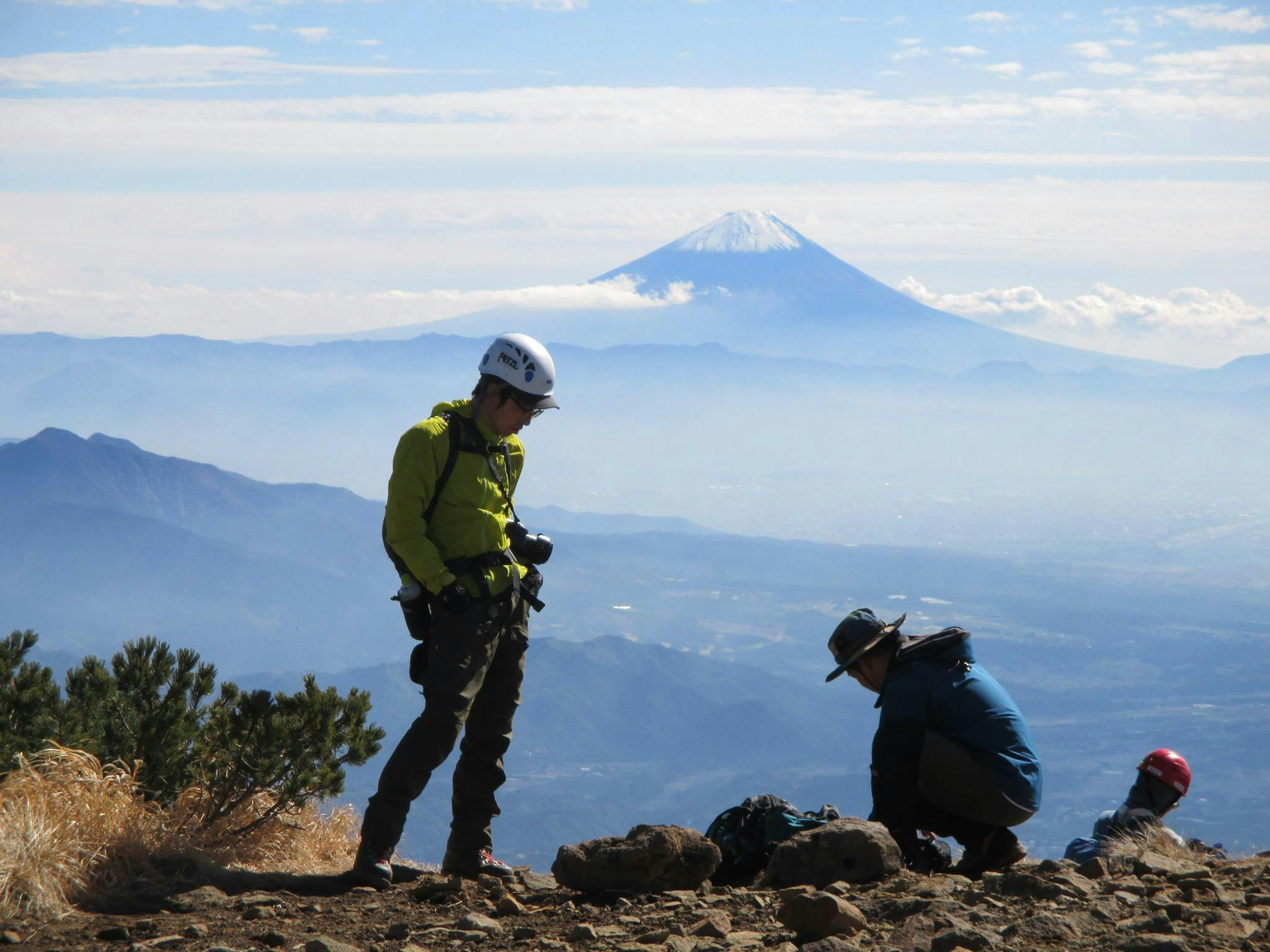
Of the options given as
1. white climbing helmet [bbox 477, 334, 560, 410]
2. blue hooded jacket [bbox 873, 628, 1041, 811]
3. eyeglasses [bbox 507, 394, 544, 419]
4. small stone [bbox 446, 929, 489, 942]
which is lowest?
small stone [bbox 446, 929, 489, 942]

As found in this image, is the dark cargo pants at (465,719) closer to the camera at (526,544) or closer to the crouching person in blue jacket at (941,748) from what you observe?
the camera at (526,544)

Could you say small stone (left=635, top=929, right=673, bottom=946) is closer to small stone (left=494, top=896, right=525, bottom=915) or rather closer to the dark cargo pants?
small stone (left=494, top=896, right=525, bottom=915)

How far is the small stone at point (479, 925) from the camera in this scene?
16.3 ft

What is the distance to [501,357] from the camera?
6242 mm

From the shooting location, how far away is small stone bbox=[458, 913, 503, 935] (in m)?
4.97

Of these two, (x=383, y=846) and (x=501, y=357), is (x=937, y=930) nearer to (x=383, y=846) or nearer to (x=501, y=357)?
(x=383, y=846)

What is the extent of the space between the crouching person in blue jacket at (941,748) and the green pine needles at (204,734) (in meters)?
2.79

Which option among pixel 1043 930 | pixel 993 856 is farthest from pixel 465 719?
pixel 1043 930

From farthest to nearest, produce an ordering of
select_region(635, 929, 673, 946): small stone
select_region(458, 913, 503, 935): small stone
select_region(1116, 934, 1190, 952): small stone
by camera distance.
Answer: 1. select_region(458, 913, 503, 935): small stone
2. select_region(635, 929, 673, 946): small stone
3. select_region(1116, 934, 1190, 952): small stone

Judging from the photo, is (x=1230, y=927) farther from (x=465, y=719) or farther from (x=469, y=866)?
(x=469, y=866)

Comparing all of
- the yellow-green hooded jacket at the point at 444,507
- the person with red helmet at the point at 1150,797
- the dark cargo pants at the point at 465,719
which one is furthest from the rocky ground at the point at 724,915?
the yellow-green hooded jacket at the point at 444,507

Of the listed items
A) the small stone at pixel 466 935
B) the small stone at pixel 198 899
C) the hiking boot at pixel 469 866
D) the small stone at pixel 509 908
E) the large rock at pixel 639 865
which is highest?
the large rock at pixel 639 865

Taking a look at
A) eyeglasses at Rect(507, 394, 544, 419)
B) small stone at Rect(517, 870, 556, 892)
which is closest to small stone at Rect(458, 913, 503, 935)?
small stone at Rect(517, 870, 556, 892)

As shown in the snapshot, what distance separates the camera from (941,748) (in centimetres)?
578
